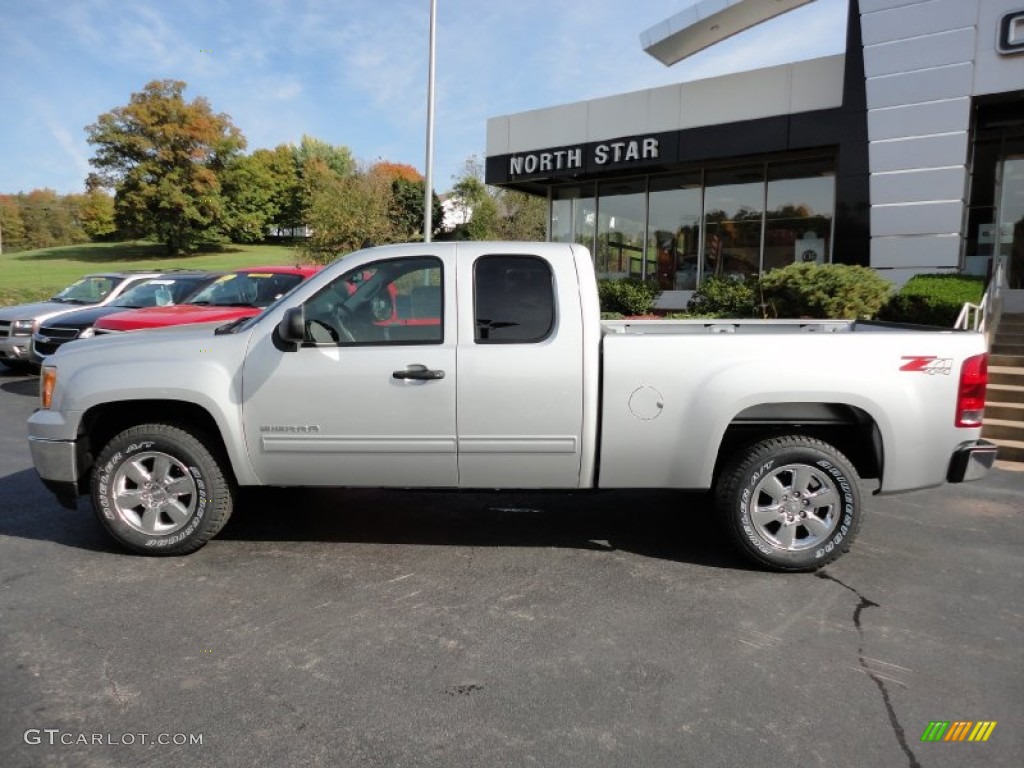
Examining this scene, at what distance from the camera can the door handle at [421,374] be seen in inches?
163

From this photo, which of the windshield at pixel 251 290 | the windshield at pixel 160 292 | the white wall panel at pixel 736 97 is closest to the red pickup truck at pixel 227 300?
the windshield at pixel 251 290

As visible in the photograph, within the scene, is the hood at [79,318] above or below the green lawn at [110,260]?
below

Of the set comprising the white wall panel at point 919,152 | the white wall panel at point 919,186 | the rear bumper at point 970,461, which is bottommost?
the rear bumper at point 970,461

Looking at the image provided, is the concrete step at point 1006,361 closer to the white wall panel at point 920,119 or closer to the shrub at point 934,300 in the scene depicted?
the shrub at point 934,300

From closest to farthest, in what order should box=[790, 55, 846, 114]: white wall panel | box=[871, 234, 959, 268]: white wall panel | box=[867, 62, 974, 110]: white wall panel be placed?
box=[867, 62, 974, 110]: white wall panel, box=[871, 234, 959, 268]: white wall panel, box=[790, 55, 846, 114]: white wall panel

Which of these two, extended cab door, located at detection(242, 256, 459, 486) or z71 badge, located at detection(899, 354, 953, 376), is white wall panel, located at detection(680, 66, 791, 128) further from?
extended cab door, located at detection(242, 256, 459, 486)

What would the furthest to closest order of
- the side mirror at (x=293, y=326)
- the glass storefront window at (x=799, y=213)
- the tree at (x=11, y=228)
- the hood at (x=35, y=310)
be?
the tree at (x=11, y=228)
the glass storefront window at (x=799, y=213)
the hood at (x=35, y=310)
the side mirror at (x=293, y=326)

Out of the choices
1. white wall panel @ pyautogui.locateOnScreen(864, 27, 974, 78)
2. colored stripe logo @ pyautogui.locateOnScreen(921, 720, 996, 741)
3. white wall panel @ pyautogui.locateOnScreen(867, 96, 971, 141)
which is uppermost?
white wall panel @ pyautogui.locateOnScreen(864, 27, 974, 78)

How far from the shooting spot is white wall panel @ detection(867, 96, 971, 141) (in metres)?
11.7

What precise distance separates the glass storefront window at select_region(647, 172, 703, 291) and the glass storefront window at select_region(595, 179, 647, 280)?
0.29 metres

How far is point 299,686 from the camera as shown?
301 cm

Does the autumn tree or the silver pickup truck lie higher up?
the autumn tree

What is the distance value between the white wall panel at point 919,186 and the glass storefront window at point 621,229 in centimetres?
630

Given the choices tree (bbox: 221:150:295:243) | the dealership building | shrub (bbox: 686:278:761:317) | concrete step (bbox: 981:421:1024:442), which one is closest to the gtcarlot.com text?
concrete step (bbox: 981:421:1024:442)
